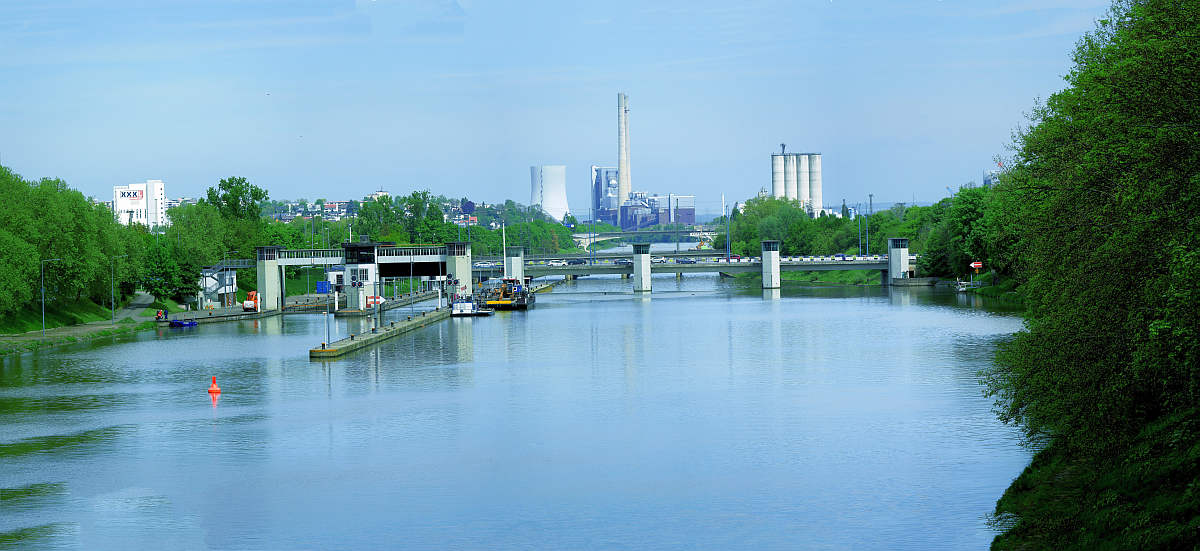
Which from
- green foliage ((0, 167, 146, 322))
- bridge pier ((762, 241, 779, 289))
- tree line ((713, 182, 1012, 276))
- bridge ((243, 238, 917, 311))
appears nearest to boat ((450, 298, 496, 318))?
bridge ((243, 238, 917, 311))

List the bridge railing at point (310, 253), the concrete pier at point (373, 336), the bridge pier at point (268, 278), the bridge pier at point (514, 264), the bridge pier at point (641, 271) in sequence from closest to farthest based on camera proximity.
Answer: the concrete pier at point (373, 336), the bridge pier at point (268, 278), the bridge railing at point (310, 253), the bridge pier at point (514, 264), the bridge pier at point (641, 271)

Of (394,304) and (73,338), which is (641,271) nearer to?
(394,304)

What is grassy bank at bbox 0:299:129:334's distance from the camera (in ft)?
203

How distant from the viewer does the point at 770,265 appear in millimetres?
110562

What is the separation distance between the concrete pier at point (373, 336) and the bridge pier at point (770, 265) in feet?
132

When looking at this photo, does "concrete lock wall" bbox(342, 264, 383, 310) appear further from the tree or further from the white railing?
the tree

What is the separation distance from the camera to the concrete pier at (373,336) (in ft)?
165

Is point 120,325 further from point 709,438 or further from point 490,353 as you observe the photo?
point 709,438

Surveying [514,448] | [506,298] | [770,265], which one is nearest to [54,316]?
[506,298]

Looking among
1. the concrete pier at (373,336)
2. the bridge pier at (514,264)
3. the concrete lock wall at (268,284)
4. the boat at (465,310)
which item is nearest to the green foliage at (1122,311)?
the concrete pier at (373,336)

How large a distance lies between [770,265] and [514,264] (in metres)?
25.0

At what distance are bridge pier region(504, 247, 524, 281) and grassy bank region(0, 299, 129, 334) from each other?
37.0 metres

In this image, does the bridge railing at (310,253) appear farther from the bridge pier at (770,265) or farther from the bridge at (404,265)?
the bridge pier at (770,265)

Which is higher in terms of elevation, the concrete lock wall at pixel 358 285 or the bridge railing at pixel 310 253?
the bridge railing at pixel 310 253
